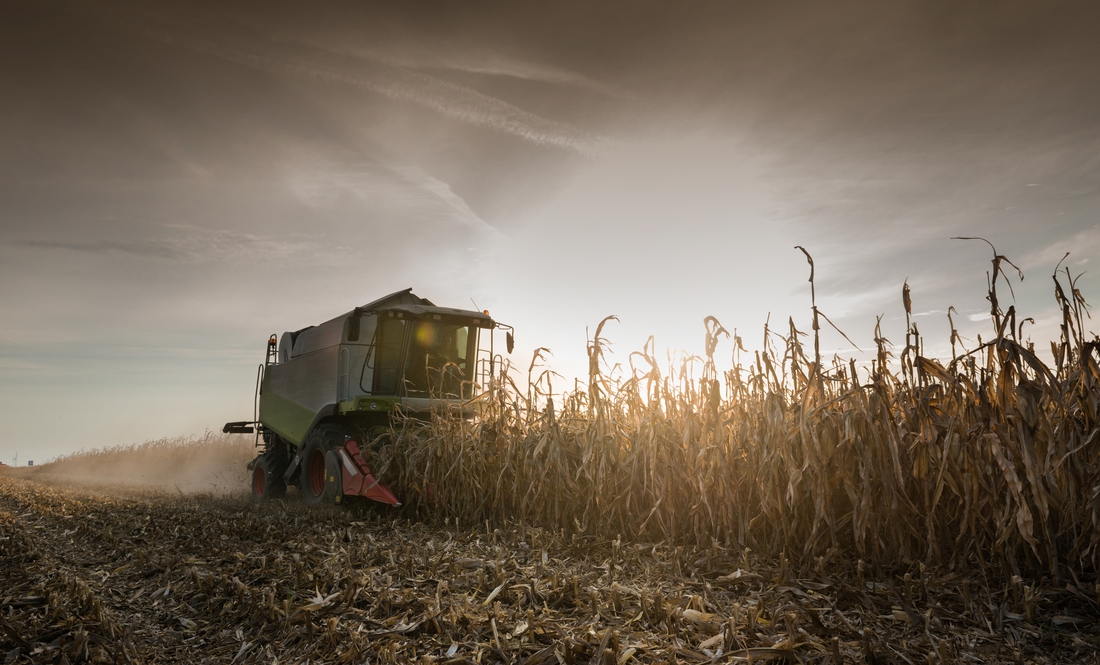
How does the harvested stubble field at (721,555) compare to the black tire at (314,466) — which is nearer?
the harvested stubble field at (721,555)

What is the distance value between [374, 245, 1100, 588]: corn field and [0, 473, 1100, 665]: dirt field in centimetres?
27

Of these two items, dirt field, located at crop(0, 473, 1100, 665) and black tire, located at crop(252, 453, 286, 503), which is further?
black tire, located at crop(252, 453, 286, 503)

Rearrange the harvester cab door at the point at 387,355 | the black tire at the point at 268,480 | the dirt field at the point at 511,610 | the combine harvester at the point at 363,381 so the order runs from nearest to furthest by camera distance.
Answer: the dirt field at the point at 511,610, the combine harvester at the point at 363,381, the harvester cab door at the point at 387,355, the black tire at the point at 268,480

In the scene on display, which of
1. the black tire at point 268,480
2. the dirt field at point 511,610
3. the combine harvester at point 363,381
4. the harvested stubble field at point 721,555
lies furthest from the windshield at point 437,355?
the dirt field at point 511,610

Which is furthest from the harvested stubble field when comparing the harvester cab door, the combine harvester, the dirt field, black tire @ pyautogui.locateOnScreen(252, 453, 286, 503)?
black tire @ pyautogui.locateOnScreen(252, 453, 286, 503)

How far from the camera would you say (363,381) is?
8.20 metres

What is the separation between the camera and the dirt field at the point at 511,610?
256 centimetres

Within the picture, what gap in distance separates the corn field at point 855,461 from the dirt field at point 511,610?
10.8 inches

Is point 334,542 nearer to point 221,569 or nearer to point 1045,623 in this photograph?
point 221,569

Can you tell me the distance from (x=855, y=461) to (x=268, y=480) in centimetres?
884

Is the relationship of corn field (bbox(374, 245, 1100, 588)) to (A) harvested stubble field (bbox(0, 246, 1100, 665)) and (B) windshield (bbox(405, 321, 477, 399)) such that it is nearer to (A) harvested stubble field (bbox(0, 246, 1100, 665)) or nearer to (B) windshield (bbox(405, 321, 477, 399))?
(A) harvested stubble field (bbox(0, 246, 1100, 665))

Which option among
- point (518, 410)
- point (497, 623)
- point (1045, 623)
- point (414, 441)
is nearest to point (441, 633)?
point (497, 623)

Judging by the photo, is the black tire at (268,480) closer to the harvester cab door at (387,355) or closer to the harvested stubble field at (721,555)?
the harvester cab door at (387,355)

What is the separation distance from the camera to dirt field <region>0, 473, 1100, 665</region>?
2.56 meters
